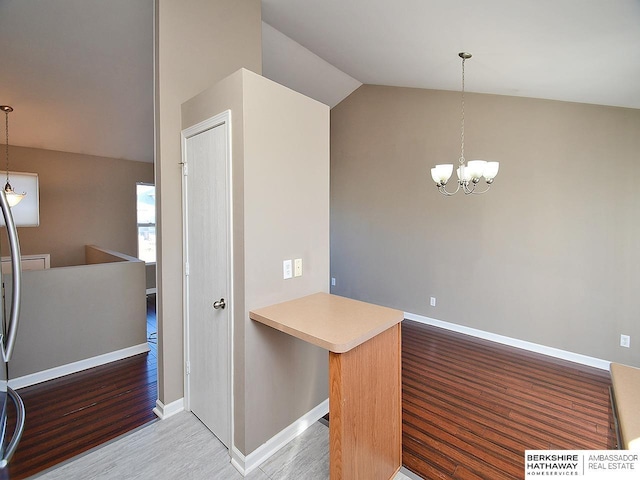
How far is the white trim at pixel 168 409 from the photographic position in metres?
2.25

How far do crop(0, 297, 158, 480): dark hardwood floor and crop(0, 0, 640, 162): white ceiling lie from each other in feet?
10.4

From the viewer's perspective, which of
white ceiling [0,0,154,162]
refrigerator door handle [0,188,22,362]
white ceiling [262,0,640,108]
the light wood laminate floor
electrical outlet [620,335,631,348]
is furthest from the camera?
electrical outlet [620,335,631,348]

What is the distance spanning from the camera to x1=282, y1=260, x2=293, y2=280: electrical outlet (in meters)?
2.01

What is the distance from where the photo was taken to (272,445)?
6.33 feet

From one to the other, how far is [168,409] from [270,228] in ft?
5.27

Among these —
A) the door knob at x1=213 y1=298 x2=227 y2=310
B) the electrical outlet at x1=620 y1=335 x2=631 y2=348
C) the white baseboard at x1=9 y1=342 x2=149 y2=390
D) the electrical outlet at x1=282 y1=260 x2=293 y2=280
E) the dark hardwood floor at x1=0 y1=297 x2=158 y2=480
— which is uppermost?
the electrical outlet at x1=282 y1=260 x2=293 y2=280

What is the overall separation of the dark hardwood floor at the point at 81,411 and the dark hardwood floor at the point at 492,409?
2.05 metres

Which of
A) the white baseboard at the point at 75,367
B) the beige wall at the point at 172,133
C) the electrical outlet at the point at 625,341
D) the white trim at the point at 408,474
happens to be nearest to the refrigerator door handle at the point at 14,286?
the beige wall at the point at 172,133

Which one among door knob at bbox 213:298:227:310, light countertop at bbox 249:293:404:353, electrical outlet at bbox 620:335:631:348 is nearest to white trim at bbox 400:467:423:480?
light countertop at bbox 249:293:404:353

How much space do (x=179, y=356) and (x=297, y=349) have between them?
3.17 ft

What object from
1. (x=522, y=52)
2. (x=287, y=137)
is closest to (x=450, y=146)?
(x=522, y=52)

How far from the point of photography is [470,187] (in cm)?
391

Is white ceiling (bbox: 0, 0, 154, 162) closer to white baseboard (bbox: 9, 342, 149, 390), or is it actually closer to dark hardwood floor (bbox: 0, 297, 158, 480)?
white baseboard (bbox: 9, 342, 149, 390)

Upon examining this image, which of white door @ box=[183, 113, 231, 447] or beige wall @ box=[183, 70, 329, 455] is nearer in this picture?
beige wall @ box=[183, 70, 329, 455]
